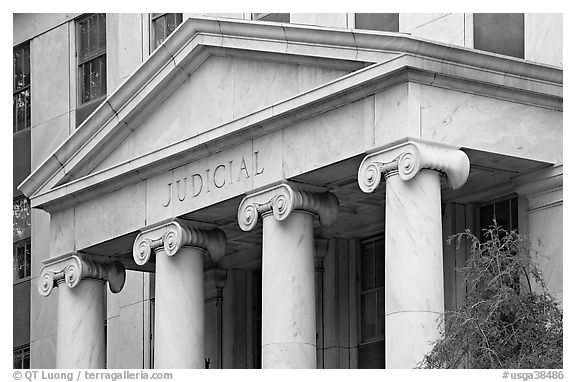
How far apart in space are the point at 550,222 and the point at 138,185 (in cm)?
794

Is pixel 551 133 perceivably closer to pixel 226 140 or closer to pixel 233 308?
pixel 226 140

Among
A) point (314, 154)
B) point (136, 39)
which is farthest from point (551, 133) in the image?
point (136, 39)

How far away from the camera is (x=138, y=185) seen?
114 ft

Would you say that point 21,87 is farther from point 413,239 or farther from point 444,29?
point 413,239

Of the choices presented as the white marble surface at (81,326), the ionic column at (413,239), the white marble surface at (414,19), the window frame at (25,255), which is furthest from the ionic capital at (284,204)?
the window frame at (25,255)

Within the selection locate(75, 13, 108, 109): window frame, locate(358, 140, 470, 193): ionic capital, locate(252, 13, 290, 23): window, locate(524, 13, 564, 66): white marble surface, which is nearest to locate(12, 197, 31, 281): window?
locate(75, 13, 108, 109): window frame

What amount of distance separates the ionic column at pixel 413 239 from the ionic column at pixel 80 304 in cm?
838

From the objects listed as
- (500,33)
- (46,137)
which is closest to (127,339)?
(46,137)

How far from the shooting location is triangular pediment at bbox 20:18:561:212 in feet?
98.6

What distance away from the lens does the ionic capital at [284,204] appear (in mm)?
31344

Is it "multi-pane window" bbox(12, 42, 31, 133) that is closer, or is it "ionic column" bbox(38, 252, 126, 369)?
"ionic column" bbox(38, 252, 126, 369)

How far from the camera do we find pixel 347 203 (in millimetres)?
34000

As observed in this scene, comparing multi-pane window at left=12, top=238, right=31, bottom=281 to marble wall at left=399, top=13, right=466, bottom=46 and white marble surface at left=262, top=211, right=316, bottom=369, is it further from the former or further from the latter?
white marble surface at left=262, top=211, right=316, bottom=369

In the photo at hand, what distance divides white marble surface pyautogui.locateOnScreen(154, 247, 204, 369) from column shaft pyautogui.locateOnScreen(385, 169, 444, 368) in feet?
18.6
